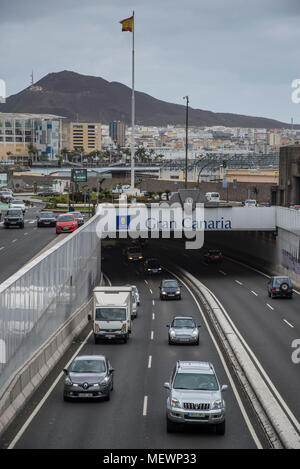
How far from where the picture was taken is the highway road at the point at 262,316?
28.8m

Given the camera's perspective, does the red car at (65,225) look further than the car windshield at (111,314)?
Yes

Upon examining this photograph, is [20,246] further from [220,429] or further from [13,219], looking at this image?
[220,429]

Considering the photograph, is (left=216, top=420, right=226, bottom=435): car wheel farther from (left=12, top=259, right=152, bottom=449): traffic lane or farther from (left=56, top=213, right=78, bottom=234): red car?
(left=56, top=213, right=78, bottom=234): red car

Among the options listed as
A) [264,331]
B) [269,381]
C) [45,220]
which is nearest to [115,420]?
[269,381]

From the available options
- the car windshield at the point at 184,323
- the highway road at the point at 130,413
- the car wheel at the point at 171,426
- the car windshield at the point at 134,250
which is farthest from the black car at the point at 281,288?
the car wheel at the point at 171,426

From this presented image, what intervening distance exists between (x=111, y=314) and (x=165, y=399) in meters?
14.1

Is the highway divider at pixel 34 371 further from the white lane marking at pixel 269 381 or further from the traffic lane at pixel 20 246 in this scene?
the white lane marking at pixel 269 381

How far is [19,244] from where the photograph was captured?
55.6 m

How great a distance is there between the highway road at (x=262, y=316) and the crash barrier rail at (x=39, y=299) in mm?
9660

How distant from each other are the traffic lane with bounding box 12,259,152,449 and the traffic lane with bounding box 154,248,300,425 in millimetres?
5784

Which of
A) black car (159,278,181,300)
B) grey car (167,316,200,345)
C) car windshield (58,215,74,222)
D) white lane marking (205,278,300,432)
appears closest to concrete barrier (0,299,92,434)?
grey car (167,316,200,345)

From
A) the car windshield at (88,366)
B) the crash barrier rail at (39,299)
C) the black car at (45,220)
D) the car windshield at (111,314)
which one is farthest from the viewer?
the black car at (45,220)

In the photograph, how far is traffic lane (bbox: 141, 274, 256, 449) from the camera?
2011cm
